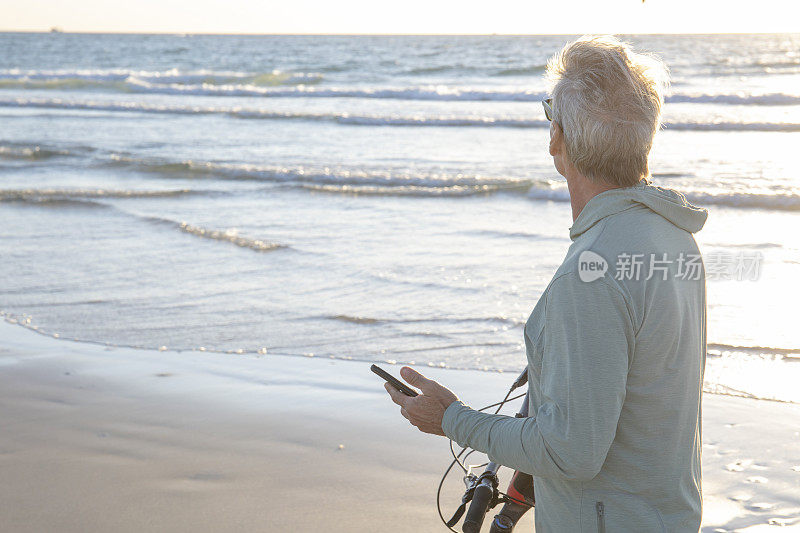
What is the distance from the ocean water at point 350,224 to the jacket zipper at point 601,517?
2.69 ft

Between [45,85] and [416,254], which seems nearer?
[416,254]

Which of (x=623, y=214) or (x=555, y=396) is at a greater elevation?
(x=623, y=214)

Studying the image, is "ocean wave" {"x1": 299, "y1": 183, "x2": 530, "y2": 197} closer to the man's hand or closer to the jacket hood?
the man's hand

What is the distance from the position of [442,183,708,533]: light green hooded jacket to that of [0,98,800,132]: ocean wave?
46.5ft

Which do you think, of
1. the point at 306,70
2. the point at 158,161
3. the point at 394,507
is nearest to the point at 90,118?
the point at 158,161

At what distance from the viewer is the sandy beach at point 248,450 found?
3221 millimetres

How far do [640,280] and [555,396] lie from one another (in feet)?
0.80

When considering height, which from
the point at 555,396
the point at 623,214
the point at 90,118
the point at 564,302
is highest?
the point at 623,214

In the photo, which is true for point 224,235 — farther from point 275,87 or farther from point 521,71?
point 521,71

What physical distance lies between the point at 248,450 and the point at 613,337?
269 cm

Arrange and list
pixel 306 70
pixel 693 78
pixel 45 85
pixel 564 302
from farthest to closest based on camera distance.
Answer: pixel 306 70
pixel 45 85
pixel 693 78
pixel 564 302

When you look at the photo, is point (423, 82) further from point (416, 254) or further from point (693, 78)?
point (416, 254)

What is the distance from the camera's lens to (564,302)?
1.40 meters

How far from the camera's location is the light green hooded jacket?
55.0 inches
